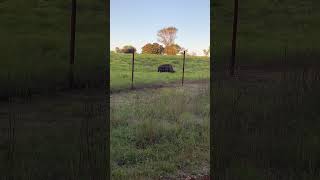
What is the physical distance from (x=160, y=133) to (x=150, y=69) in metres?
1.09

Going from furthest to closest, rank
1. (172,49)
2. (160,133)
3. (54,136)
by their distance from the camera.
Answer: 1. (172,49)
2. (160,133)
3. (54,136)

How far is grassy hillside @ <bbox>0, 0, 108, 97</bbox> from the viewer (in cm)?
398

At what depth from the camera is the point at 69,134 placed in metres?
3.97

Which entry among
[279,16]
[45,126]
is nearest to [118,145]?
[45,126]

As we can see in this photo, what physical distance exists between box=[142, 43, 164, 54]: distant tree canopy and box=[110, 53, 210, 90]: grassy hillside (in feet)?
0.40

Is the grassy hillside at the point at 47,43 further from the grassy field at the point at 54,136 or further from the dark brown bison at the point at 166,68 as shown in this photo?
the dark brown bison at the point at 166,68

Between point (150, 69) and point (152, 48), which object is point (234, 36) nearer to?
point (152, 48)

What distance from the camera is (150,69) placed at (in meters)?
5.63

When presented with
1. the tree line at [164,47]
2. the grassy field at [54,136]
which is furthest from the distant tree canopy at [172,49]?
the grassy field at [54,136]

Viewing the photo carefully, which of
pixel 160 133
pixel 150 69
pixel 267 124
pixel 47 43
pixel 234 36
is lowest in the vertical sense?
pixel 160 133

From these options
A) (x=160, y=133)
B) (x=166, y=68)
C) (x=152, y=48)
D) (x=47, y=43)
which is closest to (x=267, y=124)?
(x=160, y=133)

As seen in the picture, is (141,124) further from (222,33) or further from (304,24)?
(304,24)

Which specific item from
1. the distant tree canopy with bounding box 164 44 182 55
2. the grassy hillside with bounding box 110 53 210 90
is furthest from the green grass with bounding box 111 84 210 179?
the distant tree canopy with bounding box 164 44 182 55

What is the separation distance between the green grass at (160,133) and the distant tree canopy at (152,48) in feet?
1.57
